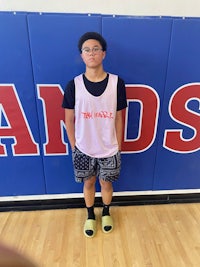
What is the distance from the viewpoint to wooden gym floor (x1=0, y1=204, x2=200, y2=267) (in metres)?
1.39

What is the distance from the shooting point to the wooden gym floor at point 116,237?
1388mm

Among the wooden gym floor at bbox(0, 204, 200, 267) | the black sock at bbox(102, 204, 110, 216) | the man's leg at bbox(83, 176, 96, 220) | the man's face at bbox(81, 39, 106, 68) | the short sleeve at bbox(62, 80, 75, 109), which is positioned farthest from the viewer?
the black sock at bbox(102, 204, 110, 216)

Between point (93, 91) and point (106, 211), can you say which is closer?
point (93, 91)

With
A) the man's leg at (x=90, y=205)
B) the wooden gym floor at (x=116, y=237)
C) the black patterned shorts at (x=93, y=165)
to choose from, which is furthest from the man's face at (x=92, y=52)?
the wooden gym floor at (x=116, y=237)

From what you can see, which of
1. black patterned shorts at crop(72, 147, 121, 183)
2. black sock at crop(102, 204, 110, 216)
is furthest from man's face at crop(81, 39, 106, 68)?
black sock at crop(102, 204, 110, 216)

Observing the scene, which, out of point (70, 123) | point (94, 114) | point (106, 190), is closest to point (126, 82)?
point (94, 114)

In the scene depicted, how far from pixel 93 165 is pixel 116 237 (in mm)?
539

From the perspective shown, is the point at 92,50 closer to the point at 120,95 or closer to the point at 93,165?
the point at 120,95

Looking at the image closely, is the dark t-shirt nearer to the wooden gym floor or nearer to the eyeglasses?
the eyeglasses

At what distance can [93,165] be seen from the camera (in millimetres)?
1412

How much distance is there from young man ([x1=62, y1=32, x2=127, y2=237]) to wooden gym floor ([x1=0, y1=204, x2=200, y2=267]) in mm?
397

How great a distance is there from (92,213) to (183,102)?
996 mm

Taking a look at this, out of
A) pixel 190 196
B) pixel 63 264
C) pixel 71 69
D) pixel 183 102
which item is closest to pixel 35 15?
pixel 71 69

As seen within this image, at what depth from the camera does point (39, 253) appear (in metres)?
1.42
